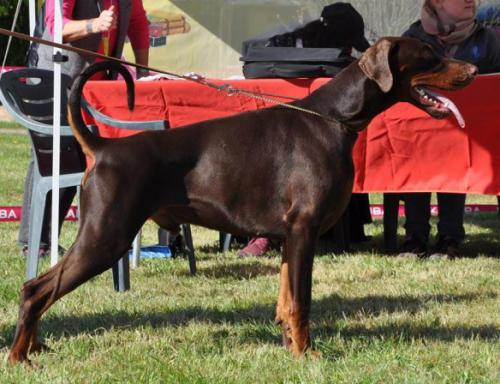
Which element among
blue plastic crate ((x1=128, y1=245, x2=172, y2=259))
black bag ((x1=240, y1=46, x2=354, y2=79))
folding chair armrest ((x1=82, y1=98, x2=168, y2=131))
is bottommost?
blue plastic crate ((x1=128, y1=245, x2=172, y2=259))

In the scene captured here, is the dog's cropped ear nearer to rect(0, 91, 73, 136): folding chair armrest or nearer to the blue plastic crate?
rect(0, 91, 73, 136): folding chair armrest

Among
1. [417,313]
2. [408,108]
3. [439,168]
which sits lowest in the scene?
[417,313]

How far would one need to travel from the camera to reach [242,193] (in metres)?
4.43

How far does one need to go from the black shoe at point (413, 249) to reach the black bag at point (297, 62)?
1425 millimetres

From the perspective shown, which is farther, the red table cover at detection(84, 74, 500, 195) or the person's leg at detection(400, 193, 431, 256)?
the person's leg at detection(400, 193, 431, 256)

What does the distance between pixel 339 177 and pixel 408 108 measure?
2696mm

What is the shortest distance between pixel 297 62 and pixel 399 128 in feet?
2.85

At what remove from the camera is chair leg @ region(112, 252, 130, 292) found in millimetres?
5891

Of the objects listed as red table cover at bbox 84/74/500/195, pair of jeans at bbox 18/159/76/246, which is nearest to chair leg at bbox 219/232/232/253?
red table cover at bbox 84/74/500/195

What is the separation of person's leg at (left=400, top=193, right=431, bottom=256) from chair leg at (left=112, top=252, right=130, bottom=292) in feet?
7.83

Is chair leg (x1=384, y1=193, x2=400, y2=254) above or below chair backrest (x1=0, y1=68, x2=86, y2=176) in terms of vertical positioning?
below

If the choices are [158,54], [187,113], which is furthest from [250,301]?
→ [158,54]

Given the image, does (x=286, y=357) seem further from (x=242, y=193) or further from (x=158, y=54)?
(x=158, y=54)

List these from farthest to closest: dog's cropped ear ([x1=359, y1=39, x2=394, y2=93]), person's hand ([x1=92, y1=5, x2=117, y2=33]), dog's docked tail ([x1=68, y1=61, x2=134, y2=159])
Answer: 1. person's hand ([x1=92, y1=5, x2=117, y2=33])
2. dog's cropped ear ([x1=359, y1=39, x2=394, y2=93])
3. dog's docked tail ([x1=68, y1=61, x2=134, y2=159])
